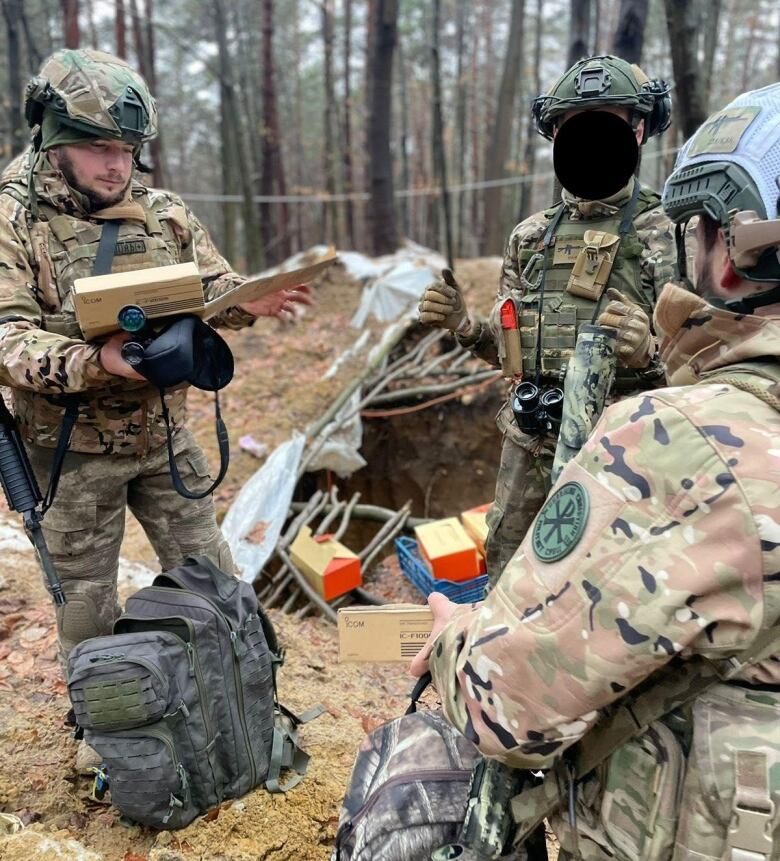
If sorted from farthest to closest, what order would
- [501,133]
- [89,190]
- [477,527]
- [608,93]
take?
[501,133], [477,527], [608,93], [89,190]

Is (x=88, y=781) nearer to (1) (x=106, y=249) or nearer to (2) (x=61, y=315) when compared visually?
(2) (x=61, y=315)

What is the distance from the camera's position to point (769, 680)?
43.6 inches

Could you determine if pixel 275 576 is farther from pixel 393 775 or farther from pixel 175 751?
pixel 393 775

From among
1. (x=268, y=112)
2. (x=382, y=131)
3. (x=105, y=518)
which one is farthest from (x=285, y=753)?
(x=268, y=112)

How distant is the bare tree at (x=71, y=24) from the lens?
1050 centimetres

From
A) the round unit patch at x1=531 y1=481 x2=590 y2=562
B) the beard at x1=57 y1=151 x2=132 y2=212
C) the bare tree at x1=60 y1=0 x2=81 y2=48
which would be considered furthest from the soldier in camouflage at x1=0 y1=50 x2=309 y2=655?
the bare tree at x1=60 y1=0 x2=81 y2=48

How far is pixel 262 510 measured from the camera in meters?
5.11

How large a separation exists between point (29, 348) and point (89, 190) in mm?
685

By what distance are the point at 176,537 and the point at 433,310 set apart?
1501 millimetres

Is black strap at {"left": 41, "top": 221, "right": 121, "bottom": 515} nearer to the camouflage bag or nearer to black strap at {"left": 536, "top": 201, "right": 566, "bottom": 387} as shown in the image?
the camouflage bag

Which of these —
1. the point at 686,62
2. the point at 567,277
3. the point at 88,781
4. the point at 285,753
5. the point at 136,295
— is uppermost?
the point at 686,62

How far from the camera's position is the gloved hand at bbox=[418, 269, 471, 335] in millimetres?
2982

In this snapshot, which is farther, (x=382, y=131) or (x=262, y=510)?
(x=382, y=131)

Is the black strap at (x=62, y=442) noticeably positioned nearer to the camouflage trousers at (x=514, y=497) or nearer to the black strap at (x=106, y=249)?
the black strap at (x=106, y=249)
